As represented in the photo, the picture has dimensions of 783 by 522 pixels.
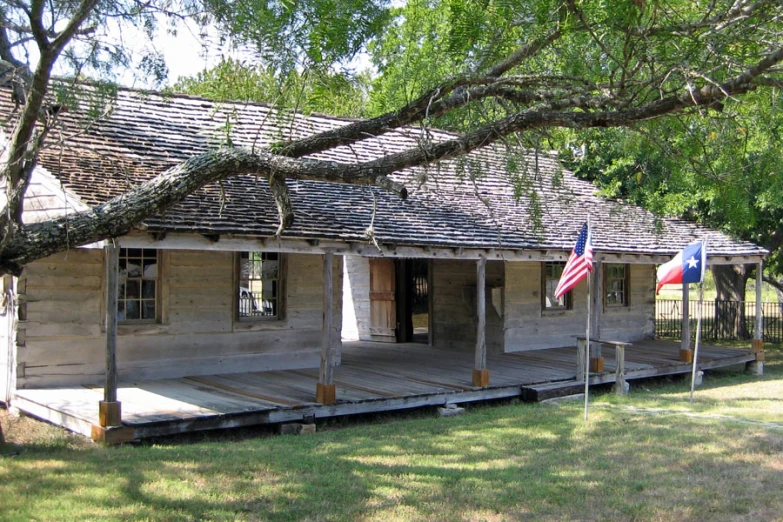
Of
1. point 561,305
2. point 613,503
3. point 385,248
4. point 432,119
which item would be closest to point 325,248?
point 385,248

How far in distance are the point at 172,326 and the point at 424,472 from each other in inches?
235

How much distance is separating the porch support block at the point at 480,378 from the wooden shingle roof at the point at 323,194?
81.3 inches

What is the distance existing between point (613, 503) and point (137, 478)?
440 cm

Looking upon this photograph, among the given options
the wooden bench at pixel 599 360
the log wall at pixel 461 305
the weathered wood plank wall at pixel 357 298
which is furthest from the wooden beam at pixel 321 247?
the weathered wood plank wall at pixel 357 298

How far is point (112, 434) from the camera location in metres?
9.31

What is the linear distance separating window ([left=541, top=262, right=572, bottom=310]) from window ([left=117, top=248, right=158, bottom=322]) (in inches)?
332

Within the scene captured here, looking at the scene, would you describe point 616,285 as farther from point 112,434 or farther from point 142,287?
point 112,434

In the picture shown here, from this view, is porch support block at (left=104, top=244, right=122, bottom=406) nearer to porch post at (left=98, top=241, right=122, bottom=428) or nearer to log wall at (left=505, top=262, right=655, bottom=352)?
porch post at (left=98, top=241, right=122, bottom=428)

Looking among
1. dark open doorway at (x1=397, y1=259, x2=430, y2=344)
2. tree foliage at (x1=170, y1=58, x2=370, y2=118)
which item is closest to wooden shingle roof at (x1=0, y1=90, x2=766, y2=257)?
tree foliage at (x1=170, y1=58, x2=370, y2=118)

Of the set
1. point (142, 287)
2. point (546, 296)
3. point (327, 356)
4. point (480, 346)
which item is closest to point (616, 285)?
point (546, 296)

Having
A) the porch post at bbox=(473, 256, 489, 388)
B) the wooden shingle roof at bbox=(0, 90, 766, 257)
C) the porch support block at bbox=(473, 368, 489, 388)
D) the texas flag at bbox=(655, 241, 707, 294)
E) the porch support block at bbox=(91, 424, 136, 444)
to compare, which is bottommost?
the porch support block at bbox=(91, 424, 136, 444)

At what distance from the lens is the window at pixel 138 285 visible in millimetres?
12547

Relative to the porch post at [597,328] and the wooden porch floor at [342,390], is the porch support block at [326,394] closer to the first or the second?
the wooden porch floor at [342,390]

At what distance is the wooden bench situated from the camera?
566 inches
